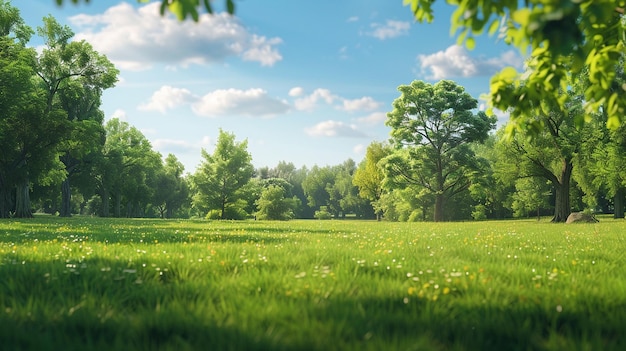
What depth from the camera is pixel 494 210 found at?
82.0 m

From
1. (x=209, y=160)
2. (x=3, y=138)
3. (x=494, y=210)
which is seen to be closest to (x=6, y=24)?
(x=3, y=138)

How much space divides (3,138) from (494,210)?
2984 inches

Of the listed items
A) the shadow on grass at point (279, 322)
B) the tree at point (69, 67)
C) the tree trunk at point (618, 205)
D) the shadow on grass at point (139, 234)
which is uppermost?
the tree at point (69, 67)

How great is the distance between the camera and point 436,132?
48.4 metres

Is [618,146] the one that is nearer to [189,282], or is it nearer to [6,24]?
[189,282]

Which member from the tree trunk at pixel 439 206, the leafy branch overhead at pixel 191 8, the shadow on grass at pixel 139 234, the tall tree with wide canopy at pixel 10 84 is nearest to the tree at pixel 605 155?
the tree trunk at pixel 439 206

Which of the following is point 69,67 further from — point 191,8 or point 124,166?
point 191,8

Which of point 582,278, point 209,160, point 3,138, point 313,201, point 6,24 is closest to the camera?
point 582,278

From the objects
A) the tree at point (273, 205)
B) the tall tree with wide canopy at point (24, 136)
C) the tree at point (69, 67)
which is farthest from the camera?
the tree at point (273, 205)

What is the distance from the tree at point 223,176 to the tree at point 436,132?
21.3 metres

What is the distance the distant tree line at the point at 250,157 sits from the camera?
3722 centimetres

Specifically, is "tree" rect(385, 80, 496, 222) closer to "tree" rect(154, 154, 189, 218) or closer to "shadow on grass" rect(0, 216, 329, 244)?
"shadow on grass" rect(0, 216, 329, 244)

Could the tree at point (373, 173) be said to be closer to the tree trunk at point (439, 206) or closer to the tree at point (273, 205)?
the tree at point (273, 205)

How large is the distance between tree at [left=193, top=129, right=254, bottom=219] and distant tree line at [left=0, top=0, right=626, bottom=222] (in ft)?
0.45
